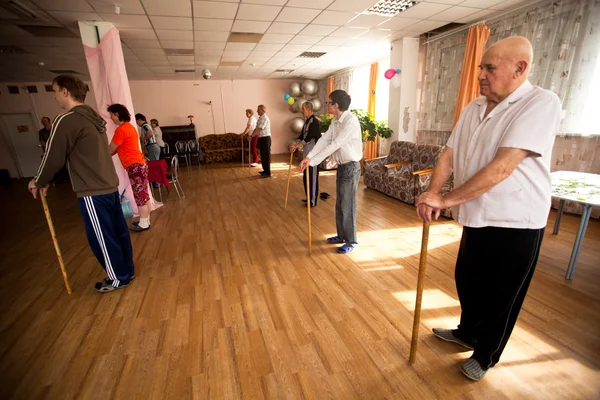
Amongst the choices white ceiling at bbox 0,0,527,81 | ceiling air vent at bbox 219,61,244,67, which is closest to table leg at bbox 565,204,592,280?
white ceiling at bbox 0,0,527,81

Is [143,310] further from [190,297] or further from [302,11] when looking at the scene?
[302,11]

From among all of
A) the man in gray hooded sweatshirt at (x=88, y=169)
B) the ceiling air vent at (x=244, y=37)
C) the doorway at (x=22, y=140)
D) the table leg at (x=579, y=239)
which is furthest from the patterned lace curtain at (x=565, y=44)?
the doorway at (x=22, y=140)

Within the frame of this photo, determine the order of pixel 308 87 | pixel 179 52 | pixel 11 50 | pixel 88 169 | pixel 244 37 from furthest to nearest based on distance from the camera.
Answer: pixel 308 87
pixel 179 52
pixel 11 50
pixel 244 37
pixel 88 169

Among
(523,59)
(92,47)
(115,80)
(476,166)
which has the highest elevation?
(92,47)

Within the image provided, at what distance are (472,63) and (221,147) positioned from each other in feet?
24.5

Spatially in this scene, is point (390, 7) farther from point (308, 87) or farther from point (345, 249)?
point (308, 87)

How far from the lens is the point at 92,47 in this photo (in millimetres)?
Answer: 4176

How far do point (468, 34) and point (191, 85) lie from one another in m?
8.84

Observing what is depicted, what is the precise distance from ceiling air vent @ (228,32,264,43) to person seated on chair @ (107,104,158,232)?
286cm

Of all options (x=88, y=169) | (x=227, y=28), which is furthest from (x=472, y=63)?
(x=88, y=169)

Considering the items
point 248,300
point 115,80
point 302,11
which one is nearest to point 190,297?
point 248,300

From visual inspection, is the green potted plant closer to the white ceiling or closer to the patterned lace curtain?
the white ceiling

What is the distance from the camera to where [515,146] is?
1.14 metres

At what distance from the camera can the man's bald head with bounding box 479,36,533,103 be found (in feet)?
3.82
